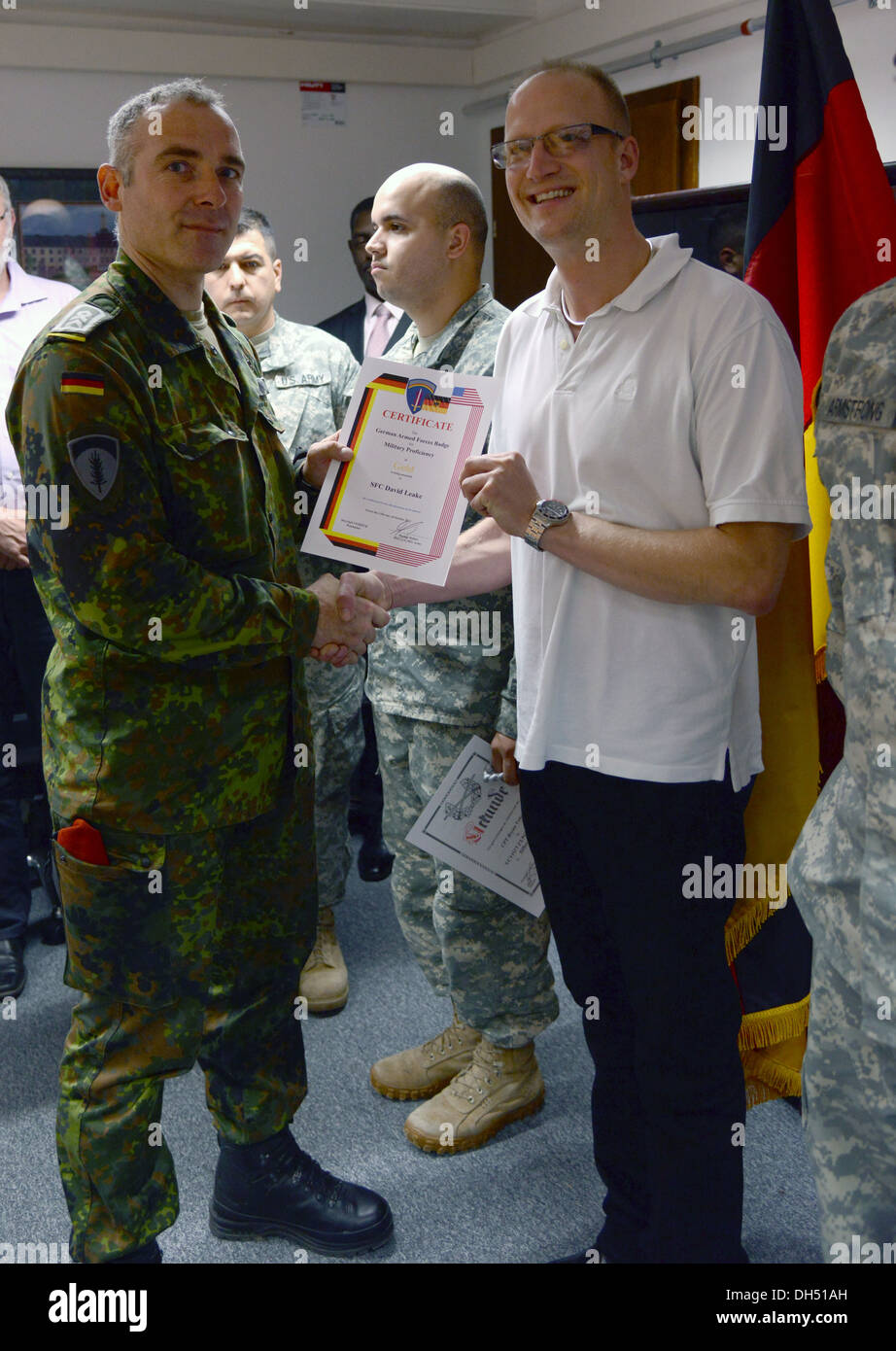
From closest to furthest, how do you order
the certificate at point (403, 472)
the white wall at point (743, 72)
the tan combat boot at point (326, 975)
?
the certificate at point (403, 472)
the tan combat boot at point (326, 975)
the white wall at point (743, 72)

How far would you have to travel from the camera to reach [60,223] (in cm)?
510

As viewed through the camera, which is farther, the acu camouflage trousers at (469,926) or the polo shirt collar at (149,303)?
the acu camouflage trousers at (469,926)

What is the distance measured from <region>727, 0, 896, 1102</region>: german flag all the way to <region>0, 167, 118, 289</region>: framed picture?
394 cm

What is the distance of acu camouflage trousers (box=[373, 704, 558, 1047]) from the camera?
7.08ft

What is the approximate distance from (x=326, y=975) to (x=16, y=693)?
108cm

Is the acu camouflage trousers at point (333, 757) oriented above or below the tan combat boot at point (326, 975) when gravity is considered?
above

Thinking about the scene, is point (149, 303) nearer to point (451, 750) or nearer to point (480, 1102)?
point (451, 750)

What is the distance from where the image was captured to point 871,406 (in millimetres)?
1076

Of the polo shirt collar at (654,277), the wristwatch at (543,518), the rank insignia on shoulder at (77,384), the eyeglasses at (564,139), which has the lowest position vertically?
the wristwatch at (543,518)

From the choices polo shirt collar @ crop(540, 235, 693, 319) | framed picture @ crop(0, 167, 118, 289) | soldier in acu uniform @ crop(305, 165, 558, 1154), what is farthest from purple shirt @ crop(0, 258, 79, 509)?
framed picture @ crop(0, 167, 118, 289)

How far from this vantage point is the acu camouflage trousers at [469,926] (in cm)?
216

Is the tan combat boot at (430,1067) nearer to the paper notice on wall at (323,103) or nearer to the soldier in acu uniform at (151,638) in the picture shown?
the soldier in acu uniform at (151,638)

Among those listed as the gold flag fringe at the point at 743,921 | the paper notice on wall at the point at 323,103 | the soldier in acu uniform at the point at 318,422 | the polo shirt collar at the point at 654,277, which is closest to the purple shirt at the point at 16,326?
the soldier in acu uniform at the point at 318,422

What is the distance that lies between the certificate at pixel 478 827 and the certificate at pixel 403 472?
46 cm
